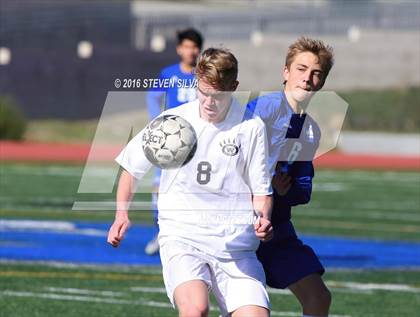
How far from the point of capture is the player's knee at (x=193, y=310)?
5.55m

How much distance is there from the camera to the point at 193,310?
18.2 ft

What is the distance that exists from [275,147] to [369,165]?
20.3 m

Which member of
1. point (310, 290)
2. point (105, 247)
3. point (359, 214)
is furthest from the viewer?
point (359, 214)

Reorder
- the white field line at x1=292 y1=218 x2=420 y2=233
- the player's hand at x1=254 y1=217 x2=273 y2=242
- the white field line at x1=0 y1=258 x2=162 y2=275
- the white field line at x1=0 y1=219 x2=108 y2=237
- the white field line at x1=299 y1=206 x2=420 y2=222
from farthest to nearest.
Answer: the white field line at x1=299 y1=206 x2=420 y2=222 < the white field line at x1=292 y1=218 x2=420 y2=233 < the white field line at x1=0 y1=219 x2=108 y2=237 < the white field line at x1=0 y1=258 x2=162 y2=275 < the player's hand at x1=254 y1=217 x2=273 y2=242

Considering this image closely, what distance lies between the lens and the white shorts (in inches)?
226

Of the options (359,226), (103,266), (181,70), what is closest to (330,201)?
(359,226)

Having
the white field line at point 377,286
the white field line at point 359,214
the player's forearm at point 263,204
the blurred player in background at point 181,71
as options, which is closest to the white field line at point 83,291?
the blurred player in background at point 181,71

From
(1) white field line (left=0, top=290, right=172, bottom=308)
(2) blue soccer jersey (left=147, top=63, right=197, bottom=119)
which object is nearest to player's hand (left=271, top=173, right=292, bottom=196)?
(1) white field line (left=0, top=290, right=172, bottom=308)

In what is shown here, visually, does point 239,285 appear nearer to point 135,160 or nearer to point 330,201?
point 135,160

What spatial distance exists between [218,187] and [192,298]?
57 cm

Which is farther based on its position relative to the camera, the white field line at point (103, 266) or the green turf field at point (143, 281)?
the white field line at point (103, 266)

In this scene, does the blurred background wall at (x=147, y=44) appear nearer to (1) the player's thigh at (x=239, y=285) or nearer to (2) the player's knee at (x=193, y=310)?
(1) the player's thigh at (x=239, y=285)

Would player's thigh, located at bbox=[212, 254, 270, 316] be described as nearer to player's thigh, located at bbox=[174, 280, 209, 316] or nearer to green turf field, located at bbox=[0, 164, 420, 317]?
player's thigh, located at bbox=[174, 280, 209, 316]

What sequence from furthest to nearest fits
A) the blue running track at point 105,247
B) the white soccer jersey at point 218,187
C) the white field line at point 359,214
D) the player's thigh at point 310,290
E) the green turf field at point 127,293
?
1. the white field line at point 359,214
2. the blue running track at point 105,247
3. the green turf field at point 127,293
4. the player's thigh at point 310,290
5. the white soccer jersey at point 218,187
